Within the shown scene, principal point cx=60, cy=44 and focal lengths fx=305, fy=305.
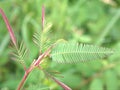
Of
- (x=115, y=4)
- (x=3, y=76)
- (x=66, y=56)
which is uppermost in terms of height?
(x=66, y=56)

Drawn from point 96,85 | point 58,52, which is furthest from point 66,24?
point 58,52

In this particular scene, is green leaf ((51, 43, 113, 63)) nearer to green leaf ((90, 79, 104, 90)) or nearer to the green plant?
the green plant

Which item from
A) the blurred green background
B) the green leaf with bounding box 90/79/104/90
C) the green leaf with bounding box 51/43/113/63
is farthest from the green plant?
the blurred green background

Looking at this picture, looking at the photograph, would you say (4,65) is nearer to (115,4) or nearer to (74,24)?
(74,24)

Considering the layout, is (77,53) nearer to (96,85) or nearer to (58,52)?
(58,52)

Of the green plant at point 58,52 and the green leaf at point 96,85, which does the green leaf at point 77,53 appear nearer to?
the green plant at point 58,52

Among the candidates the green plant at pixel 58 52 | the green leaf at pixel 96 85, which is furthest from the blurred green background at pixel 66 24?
the green plant at pixel 58 52

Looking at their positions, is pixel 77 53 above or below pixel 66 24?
above

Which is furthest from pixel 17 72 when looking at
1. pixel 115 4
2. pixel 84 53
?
pixel 84 53

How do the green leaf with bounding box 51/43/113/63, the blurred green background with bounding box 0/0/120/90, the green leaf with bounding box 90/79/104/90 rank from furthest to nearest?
the blurred green background with bounding box 0/0/120/90 < the green leaf with bounding box 90/79/104/90 < the green leaf with bounding box 51/43/113/63
